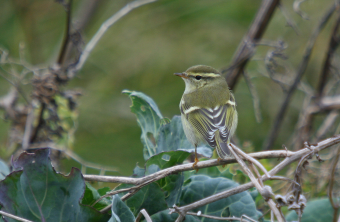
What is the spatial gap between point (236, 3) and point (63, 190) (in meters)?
3.36

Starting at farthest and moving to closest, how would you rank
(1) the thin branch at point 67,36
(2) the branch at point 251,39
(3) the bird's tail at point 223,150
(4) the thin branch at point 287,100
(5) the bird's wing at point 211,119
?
1. (4) the thin branch at point 287,100
2. (2) the branch at point 251,39
3. (1) the thin branch at point 67,36
4. (5) the bird's wing at point 211,119
5. (3) the bird's tail at point 223,150

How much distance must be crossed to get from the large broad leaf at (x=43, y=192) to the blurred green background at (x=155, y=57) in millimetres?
2430

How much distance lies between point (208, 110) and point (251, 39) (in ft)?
2.57

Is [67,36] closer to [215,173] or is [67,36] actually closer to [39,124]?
[39,124]

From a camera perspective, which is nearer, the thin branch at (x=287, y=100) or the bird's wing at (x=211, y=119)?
the bird's wing at (x=211, y=119)

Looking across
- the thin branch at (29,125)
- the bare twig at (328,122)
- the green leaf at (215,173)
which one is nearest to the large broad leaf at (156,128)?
the green leaf at (215,173)

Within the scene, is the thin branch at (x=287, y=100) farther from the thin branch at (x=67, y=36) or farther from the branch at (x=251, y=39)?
the thin branch at (x=67, y=36)

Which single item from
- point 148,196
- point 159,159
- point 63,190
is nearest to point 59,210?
point 63,190

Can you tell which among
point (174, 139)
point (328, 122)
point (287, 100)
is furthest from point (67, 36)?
point (328, 122)

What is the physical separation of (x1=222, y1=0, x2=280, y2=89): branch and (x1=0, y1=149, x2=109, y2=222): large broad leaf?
1.75 m

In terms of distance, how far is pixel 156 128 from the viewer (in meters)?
1.79

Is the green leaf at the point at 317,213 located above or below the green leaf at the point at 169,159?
below

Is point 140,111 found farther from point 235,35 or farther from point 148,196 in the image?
point 235,35

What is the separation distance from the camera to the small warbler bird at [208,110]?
1891 mm
